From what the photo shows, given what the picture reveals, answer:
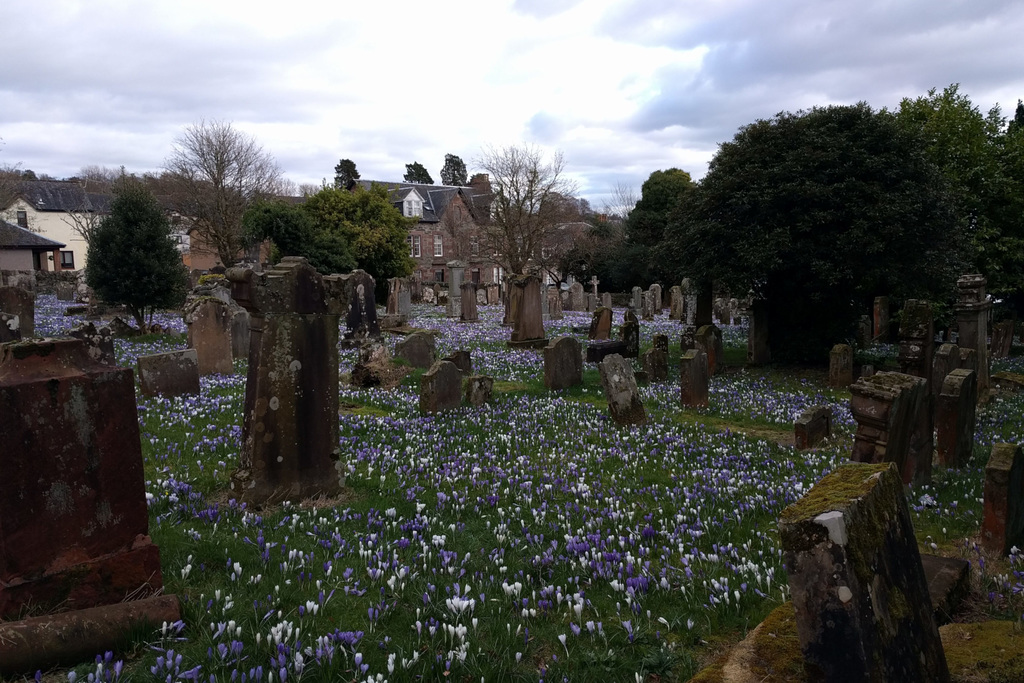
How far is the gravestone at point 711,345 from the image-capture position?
17938 mm

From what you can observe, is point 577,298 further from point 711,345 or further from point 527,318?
point 711,345

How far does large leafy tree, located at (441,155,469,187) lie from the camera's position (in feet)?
339

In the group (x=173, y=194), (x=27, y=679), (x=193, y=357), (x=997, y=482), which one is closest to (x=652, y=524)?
(x=997, y=482)

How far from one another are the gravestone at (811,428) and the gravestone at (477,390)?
5.46 meters

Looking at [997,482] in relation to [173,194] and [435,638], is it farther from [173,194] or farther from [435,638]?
[173,194]

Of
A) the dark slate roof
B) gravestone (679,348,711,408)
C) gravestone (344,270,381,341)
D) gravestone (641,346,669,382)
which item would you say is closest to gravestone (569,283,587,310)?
gravestone (344,270,381,341)

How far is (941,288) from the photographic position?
60.3 feet

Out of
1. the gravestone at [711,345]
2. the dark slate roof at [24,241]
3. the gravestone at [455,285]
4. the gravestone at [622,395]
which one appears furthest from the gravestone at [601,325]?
the dark slate roof at [24,241]

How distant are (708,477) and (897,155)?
14.8 meters

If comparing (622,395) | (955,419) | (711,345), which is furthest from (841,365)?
(622,395)

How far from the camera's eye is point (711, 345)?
1823cm

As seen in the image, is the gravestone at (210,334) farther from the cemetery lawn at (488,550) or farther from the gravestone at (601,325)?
the gravestone at (601,325)

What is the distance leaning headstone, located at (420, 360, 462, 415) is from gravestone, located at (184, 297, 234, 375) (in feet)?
19.2

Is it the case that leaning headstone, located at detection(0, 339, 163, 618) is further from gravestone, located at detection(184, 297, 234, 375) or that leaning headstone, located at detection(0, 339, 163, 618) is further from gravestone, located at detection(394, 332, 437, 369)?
gravestone, located at detection(394, 332, 437, 369)
